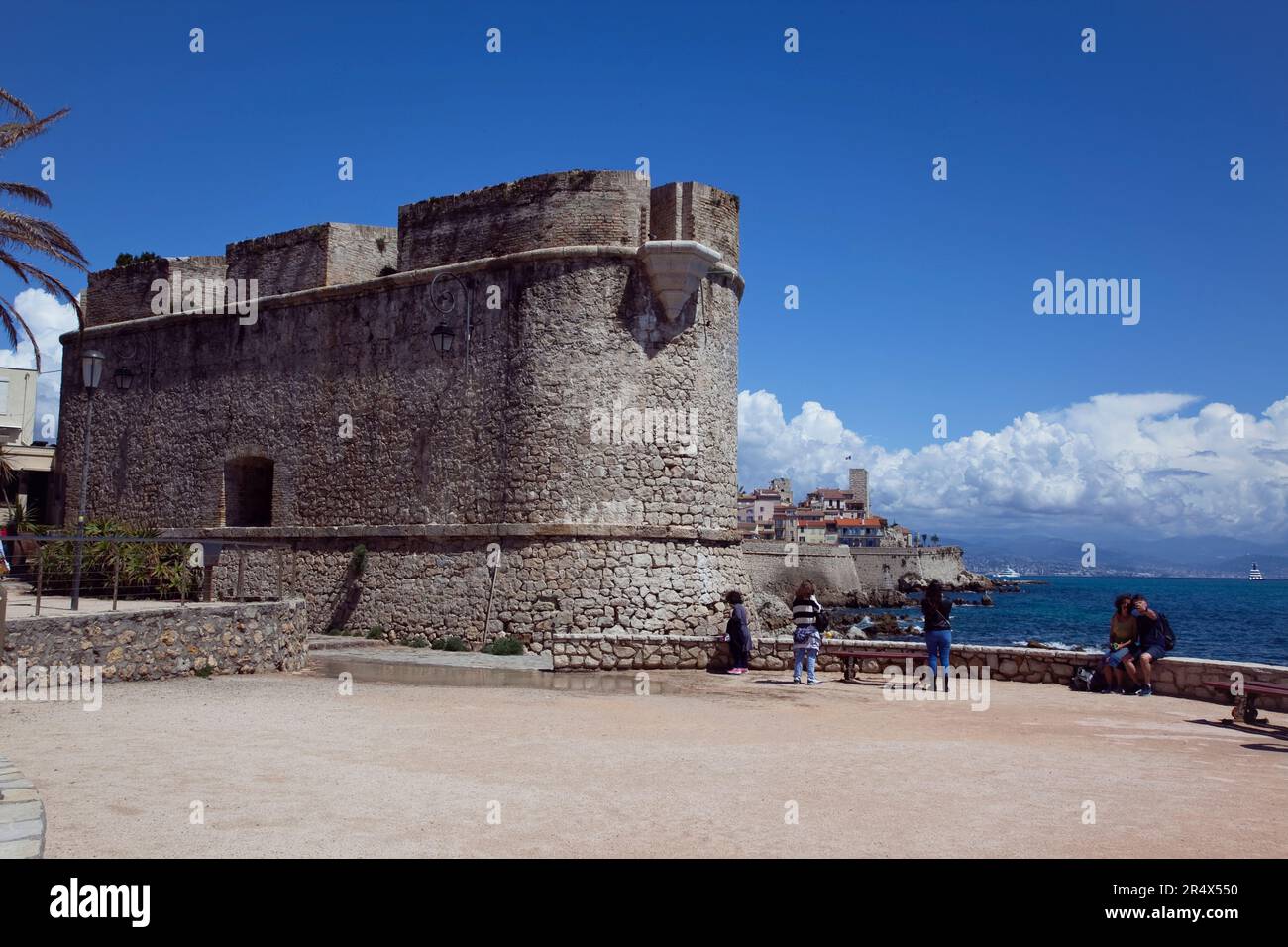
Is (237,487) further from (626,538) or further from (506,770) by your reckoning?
(506,770)

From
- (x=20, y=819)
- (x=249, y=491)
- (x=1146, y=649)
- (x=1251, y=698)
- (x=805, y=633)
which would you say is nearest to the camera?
(x=20, y=819)

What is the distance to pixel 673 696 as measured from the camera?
531 inches

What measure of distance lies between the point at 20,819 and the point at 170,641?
883 centimetres

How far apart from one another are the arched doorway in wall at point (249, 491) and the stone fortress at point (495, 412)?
8 cm

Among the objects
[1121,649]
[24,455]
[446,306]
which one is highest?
[446,306]

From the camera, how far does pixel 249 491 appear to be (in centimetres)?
2448

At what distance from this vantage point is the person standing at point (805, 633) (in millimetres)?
14656

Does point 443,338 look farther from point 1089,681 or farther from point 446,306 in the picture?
point 1089,681

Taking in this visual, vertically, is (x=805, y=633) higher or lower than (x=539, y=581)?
lower

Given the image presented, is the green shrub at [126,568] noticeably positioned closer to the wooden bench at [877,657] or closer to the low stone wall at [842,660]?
the low stone wall at [842,660]

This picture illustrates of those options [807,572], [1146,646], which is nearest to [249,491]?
[1146,646]

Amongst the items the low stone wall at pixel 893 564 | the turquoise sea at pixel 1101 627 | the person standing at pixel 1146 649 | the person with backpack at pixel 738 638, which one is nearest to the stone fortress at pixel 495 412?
the person with backpack at pixel 738 638
